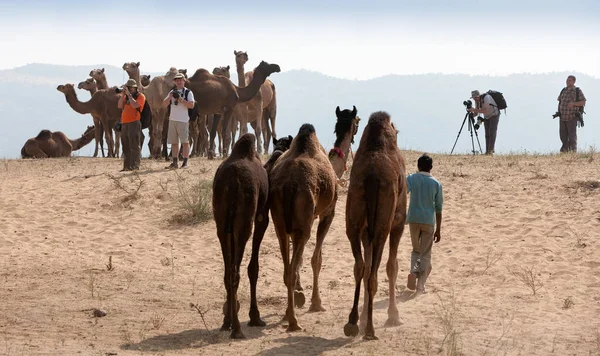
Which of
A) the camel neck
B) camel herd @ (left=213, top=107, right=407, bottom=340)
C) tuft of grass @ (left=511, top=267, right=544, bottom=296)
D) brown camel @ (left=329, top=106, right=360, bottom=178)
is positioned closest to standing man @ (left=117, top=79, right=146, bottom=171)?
the camel neck

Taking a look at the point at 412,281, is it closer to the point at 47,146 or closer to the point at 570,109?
the point at 570,109

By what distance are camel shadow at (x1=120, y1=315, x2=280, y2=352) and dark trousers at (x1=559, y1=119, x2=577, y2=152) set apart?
15.6 meters

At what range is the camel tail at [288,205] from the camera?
960 centimetres

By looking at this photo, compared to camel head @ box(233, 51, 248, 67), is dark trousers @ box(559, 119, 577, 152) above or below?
below

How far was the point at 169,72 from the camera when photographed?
23.4 metres

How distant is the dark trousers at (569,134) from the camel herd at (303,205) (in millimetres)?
14150

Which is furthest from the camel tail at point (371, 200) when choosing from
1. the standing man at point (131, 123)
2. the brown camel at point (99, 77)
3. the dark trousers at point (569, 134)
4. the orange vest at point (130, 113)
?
the brown camel at point (99, 77)

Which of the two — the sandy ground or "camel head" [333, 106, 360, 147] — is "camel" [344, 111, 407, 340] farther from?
"camel head" [333, 106, 360, 147]

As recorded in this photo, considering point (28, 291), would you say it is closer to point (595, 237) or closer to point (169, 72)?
point (595, 237)

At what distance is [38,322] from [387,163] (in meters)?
4.02

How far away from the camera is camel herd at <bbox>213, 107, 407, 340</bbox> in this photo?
30.3 feet

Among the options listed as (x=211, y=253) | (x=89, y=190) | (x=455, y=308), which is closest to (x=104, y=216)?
(x=89, y=190)

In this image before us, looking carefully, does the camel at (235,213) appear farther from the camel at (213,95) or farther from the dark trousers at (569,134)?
the dark trousers at (569,134)

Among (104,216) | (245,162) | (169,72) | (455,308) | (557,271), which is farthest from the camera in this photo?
(169,72)
